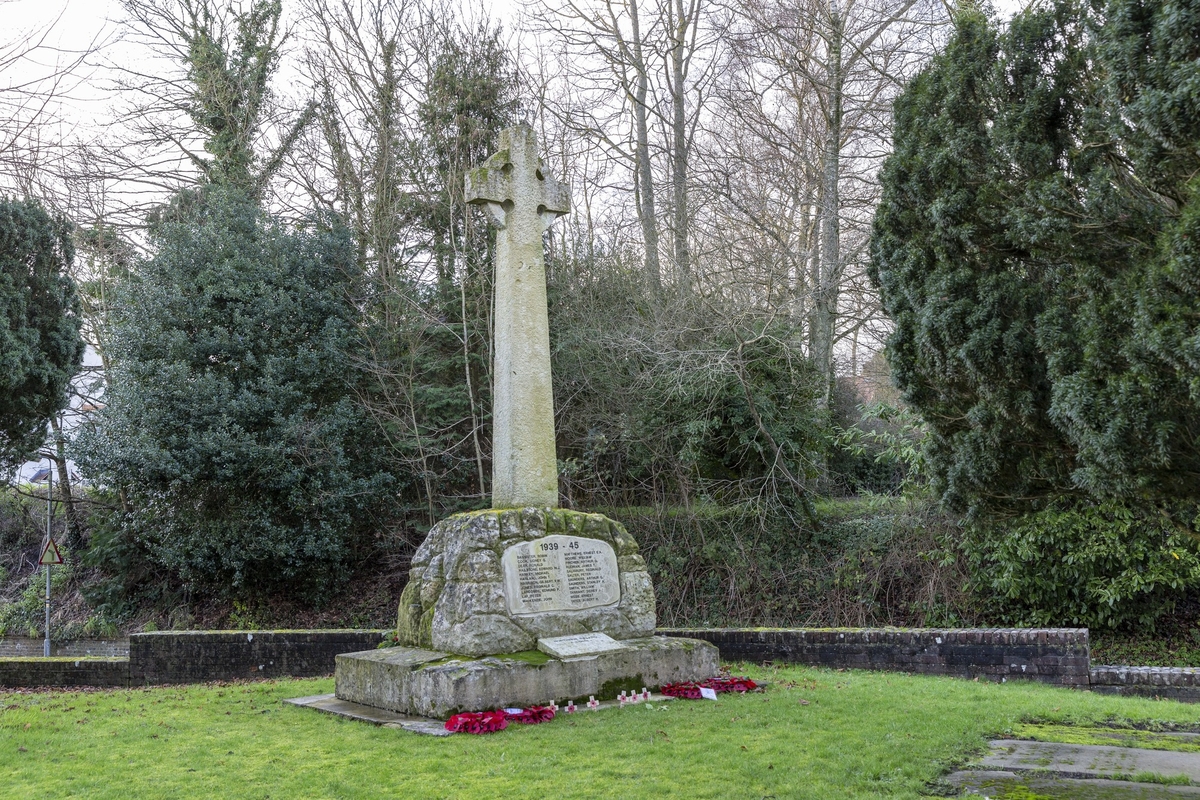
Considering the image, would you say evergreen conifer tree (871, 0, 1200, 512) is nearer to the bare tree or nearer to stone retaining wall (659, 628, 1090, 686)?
stone retaining wall (659, 628, 1090, 686)

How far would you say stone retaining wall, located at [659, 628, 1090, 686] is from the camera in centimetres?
966

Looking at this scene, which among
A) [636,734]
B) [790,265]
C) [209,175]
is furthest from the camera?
[209,175]

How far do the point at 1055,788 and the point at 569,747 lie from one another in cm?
302

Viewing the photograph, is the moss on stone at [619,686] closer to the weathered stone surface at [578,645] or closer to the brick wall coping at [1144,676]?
the weathered stone surface at [578,645]

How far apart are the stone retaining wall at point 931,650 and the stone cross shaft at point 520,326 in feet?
11.2

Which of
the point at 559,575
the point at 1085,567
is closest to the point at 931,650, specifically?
the point at 1085,567

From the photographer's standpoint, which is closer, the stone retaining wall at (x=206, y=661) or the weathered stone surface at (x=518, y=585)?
the weathered stone surface at (x=518, y=585)

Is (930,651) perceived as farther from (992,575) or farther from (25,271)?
(25,271)

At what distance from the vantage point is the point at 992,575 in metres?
12.7

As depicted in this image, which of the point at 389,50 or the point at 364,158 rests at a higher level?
the point at 389,50

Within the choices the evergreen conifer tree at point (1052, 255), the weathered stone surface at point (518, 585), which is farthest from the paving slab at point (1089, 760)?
the weathered stone surface at point (518, 585)

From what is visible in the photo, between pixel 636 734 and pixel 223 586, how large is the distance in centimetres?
1104

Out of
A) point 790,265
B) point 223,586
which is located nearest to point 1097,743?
point 790,265

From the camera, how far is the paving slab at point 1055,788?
4.91 m
